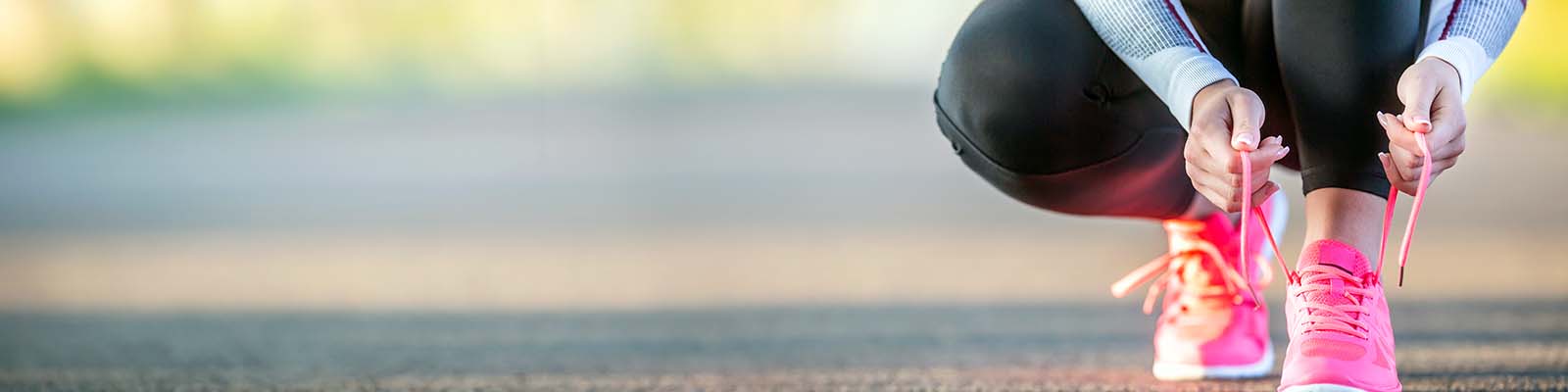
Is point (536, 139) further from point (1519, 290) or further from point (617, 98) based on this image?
point (1519, 290)

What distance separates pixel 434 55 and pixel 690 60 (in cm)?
112

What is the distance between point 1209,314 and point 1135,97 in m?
0.22

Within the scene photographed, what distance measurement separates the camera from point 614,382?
156 centimetres

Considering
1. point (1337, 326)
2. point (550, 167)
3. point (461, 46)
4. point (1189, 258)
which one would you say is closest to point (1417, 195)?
point (1337, 326)

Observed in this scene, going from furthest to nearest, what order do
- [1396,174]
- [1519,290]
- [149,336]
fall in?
[1519,290]
[149,336]
[1396,174]

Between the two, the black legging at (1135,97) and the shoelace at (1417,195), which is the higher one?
the black legging at (1135,97)

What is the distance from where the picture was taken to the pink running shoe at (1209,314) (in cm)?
143

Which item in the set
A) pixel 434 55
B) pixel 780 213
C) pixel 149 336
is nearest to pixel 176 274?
pixel 149 336

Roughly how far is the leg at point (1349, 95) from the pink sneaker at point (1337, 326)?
2 centimetres

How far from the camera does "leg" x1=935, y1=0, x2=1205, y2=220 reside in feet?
4.29

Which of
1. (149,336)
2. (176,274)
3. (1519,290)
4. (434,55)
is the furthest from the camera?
(434,55)

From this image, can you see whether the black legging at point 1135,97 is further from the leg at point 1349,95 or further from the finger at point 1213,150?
the finger at point 1213,150

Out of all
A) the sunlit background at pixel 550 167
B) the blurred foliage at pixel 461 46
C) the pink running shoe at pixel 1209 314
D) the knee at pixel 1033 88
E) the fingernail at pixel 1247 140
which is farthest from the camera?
the blurred foliage at pixel 461 46

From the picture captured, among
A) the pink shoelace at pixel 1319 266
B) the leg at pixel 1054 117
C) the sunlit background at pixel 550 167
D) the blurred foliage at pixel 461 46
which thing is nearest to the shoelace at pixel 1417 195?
the pink shoelace at pixel 1319 266
